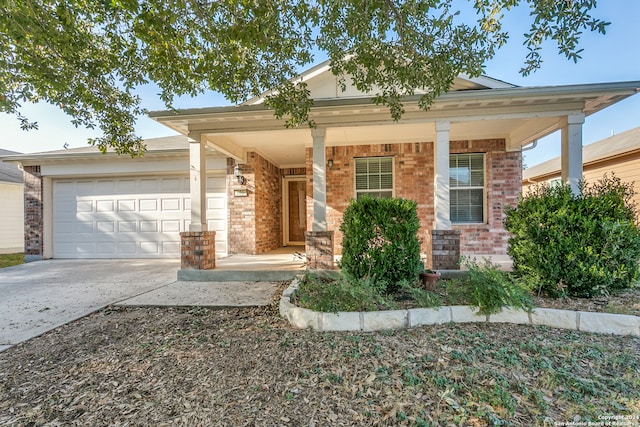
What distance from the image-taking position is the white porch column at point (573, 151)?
470 cm

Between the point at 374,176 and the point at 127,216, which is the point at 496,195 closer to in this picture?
the point at 374,176

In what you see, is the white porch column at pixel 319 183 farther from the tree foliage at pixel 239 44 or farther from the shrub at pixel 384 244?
the shrub at pixel 384 244

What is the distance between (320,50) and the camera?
4.20 m

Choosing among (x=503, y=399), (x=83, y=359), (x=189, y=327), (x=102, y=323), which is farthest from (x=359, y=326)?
(x=102, y=323)

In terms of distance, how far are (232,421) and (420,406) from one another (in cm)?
116

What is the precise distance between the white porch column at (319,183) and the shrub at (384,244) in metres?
1.40

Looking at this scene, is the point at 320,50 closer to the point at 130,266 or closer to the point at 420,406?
the point at 420,406

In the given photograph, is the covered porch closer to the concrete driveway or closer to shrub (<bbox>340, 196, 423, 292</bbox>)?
the concrete driveway

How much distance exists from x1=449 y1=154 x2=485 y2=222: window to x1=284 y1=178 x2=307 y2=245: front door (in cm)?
479

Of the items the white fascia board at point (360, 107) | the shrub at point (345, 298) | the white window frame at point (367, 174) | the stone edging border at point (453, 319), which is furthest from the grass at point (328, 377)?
the white window frame at point (367, 174)

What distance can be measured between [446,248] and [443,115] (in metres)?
2.31

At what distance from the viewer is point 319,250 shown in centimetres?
528

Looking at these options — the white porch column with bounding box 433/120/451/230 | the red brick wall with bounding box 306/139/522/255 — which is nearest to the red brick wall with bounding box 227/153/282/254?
the red brick wall with bounding box 306/139/522/255

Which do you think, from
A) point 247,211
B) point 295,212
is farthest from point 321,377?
point 295,212
